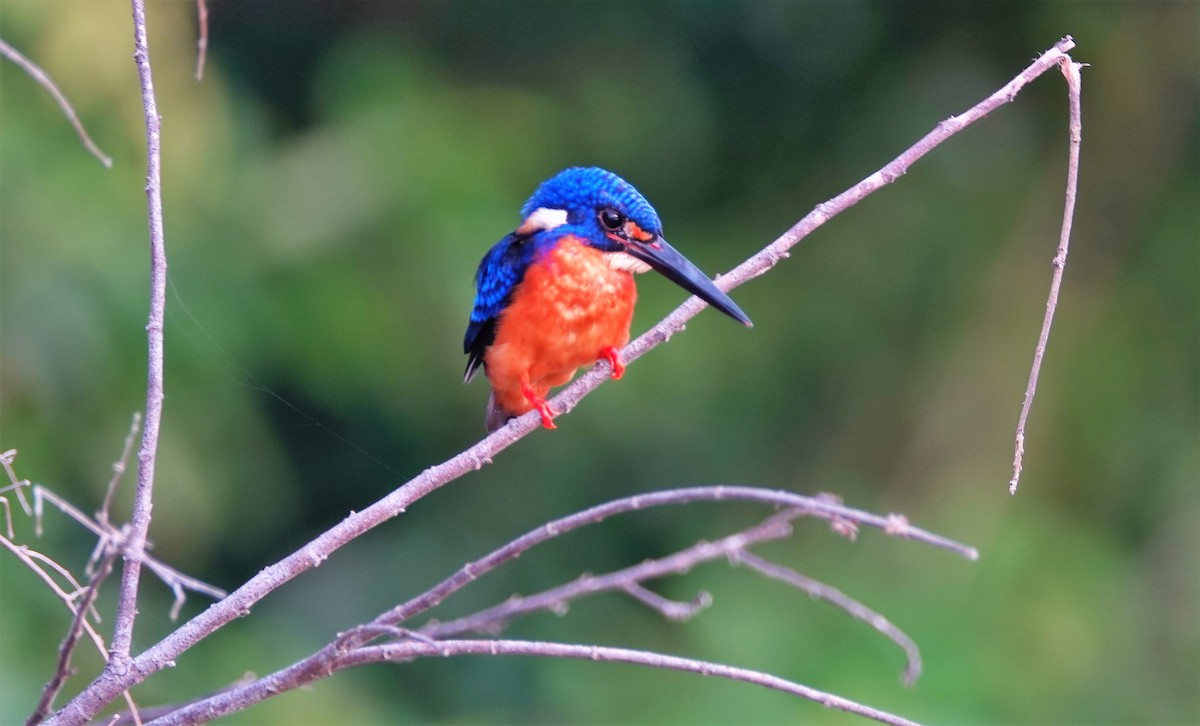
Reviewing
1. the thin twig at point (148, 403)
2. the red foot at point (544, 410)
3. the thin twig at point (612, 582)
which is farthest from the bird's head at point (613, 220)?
the thin twig at point (148, 403)

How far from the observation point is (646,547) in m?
4.24

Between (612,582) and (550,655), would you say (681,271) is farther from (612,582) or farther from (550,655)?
(550,655)

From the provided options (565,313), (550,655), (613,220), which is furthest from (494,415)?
(550,655)

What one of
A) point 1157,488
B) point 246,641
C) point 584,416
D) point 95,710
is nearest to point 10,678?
point 246,641

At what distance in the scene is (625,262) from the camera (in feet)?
6.29

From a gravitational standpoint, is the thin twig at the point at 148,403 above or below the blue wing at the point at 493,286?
below

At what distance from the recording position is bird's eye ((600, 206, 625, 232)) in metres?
1.91

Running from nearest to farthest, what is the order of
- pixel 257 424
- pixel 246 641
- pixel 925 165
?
pixel 246 641
pixel 257 424
pixel 925 165

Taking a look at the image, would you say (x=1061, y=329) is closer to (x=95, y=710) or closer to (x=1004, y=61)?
(x=1004, y=61)

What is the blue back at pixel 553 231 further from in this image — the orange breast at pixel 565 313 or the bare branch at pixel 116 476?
the bare branch at pixel 116 476

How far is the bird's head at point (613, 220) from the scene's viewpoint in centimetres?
187

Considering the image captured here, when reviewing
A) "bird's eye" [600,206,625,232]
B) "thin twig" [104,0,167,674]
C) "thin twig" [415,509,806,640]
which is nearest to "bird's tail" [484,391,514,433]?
"bird's eye" [600,206,625,232]

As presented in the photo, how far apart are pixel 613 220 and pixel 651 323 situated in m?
1.86

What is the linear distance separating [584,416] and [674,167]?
3.03 feet
